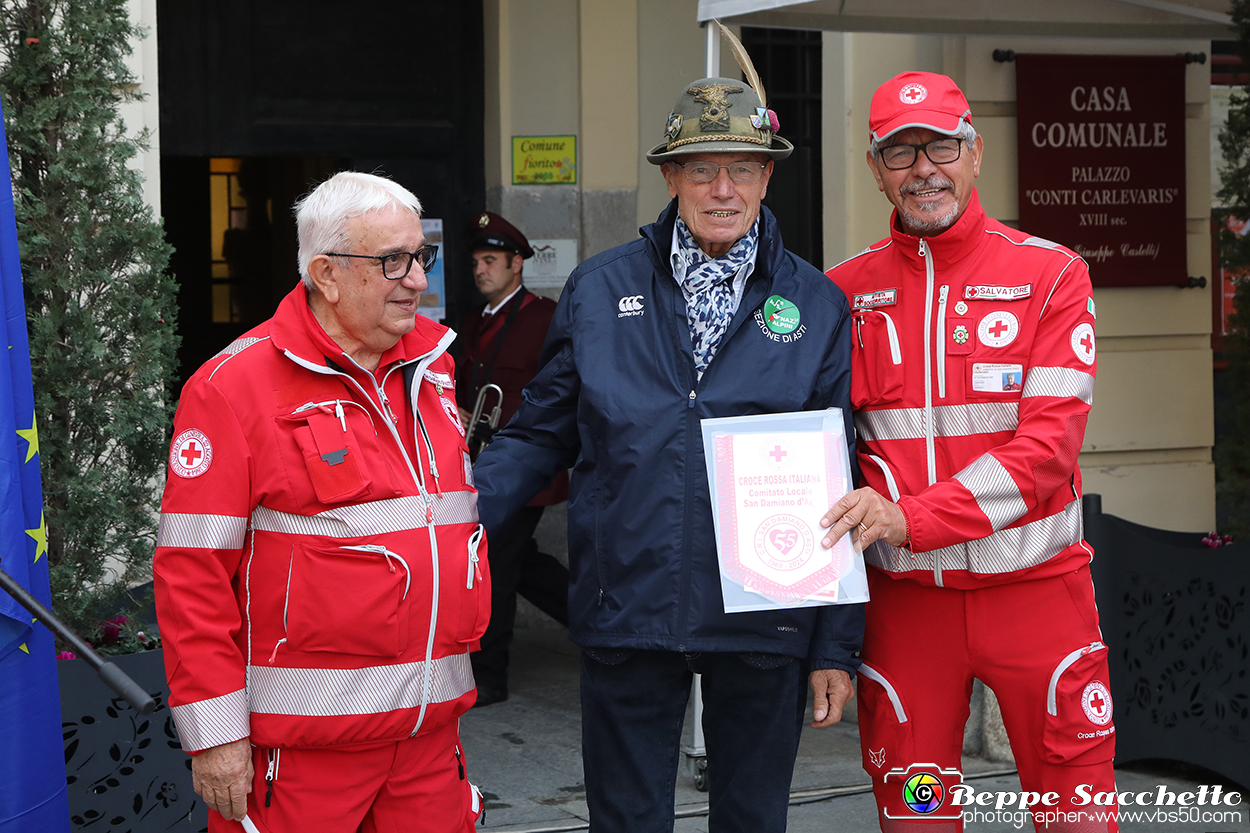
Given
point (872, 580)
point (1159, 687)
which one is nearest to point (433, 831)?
Result: point (872, 580)

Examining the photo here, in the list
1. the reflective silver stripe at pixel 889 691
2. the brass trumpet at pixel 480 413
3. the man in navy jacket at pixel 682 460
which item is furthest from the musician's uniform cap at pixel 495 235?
the reflective silver stripe at pixel 889 691

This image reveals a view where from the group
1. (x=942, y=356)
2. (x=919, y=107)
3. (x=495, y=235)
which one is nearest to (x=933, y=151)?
(x=919, y=107)

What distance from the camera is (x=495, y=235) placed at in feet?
20.8

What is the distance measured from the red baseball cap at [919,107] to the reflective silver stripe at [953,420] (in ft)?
2.08

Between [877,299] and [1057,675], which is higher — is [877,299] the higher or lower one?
the higher one

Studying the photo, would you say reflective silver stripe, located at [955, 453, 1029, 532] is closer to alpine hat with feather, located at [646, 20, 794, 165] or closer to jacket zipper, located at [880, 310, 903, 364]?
jacket zipper, located at [880, 310, 903, 364]

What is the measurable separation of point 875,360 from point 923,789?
1008 millimetres

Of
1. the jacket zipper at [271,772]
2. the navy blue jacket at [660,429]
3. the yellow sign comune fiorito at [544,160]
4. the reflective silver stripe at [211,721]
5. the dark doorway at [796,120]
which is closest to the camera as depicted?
the reflective silver stripe at [211,721]

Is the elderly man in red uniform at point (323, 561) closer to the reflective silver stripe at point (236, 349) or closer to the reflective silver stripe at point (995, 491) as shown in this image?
the reflective silver stripe at point (236, 349)

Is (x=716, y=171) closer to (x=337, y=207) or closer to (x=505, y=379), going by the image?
(x=337, y=207)

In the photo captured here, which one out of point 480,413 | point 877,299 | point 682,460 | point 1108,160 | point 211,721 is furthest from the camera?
point 480,413

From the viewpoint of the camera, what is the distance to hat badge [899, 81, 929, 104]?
10.4 ft

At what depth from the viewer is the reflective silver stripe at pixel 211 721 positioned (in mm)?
2443

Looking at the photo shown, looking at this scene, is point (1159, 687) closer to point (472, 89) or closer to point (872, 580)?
point (872, 580)
